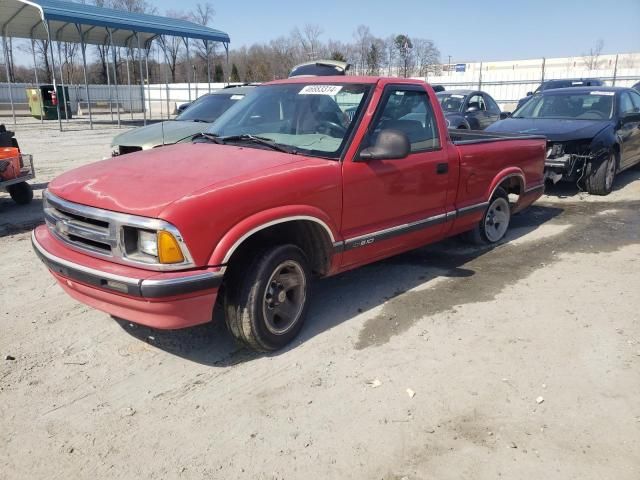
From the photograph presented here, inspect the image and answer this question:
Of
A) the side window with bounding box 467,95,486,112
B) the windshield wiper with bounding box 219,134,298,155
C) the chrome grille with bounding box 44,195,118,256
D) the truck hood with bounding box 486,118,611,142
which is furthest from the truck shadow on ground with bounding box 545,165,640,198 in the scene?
the chrome grille with bounding box 44,195,118,256

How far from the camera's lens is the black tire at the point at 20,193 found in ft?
25.4

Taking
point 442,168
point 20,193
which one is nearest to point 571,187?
point 442,168

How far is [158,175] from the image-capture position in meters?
3.41

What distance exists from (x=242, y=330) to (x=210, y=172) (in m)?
1.06

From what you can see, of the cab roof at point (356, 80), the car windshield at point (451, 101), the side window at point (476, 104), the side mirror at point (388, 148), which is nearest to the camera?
the side mirror at point (388, 148)

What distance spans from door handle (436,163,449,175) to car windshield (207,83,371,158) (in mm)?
1003

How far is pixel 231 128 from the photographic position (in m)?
4.46

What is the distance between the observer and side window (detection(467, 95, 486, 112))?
1374 cm

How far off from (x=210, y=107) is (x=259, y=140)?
5959 mm

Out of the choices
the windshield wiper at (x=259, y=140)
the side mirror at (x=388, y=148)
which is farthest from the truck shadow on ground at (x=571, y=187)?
the windshield wiper at (x=259, y=140)

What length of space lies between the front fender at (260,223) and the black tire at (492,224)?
9.20ft

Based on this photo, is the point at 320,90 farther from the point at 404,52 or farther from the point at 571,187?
the point at 404,52

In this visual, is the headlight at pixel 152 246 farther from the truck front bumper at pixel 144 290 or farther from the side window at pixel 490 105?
the side window at pixel 490 105

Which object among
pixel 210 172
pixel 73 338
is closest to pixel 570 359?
pixel 210 172
